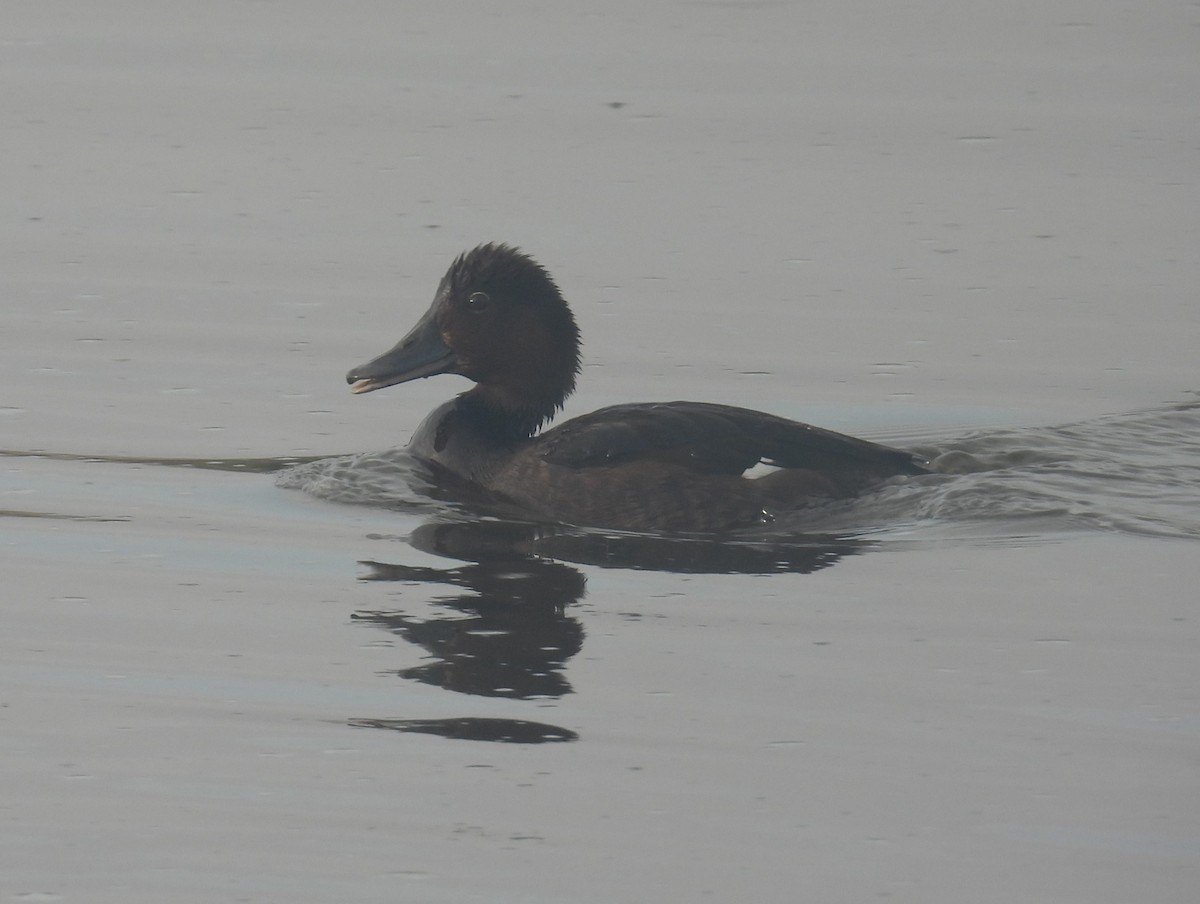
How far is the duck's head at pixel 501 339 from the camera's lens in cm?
987

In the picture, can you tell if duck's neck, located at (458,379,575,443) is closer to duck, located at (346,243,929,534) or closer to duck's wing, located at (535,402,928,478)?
duck, located at (346,243,929,534)

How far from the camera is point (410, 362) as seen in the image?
9.88 meters

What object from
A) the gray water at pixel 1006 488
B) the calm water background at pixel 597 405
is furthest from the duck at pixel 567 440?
the calm water background at pixel 597 405

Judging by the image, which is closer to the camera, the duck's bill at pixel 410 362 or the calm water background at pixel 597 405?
the calm water background at pixel 597 405

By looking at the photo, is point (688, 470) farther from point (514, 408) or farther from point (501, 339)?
point (501, 339)

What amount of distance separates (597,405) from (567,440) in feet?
4.36

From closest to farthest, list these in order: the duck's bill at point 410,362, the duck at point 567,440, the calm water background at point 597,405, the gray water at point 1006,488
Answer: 1. the calm water background at point 597,405
2. the gray water at point 1006,488
3. the duck at point 567,440
4. the duck's bill at point 410,362

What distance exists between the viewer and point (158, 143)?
14789 millimetres

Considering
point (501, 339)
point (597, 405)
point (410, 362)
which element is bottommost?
point (597, 405)

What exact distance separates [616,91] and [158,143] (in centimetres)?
317

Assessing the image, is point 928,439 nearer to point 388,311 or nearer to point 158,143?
point 388,311

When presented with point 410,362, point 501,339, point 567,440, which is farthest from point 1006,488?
point 410,362

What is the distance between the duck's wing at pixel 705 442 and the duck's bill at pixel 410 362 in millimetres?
928

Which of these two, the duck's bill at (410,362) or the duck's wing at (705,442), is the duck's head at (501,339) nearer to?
the duck's bill at (410,362)
